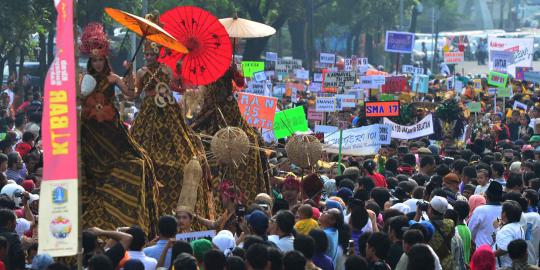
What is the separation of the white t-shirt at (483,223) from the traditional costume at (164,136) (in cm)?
269

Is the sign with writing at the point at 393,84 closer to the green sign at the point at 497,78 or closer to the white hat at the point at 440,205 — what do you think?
the green sign at the point at 497,78

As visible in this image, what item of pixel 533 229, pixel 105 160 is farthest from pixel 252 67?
pixel 533 229

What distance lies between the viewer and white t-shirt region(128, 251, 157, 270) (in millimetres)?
10095

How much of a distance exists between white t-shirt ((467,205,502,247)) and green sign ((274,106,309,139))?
5400mm

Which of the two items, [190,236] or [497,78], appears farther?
[497,78]

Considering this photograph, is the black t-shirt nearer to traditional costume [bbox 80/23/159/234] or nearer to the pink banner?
traditional costume [bbox 80/23/159/234]

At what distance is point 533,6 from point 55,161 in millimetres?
87582

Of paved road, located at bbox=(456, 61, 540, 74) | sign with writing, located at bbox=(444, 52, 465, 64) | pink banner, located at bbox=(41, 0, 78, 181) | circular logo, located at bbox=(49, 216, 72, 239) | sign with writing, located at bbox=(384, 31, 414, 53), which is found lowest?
paved road, located at bbox=(456, 61, 540, 74)

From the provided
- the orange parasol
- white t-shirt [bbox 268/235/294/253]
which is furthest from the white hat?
the orange parasol

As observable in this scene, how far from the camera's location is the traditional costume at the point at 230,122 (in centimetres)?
1544

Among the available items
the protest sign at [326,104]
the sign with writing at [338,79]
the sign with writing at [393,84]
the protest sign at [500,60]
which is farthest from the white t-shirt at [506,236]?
the sign with writing at [393,84]

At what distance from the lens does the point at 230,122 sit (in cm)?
1548

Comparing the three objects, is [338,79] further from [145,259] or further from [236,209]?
[145,259]

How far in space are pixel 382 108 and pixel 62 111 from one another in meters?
13.1
